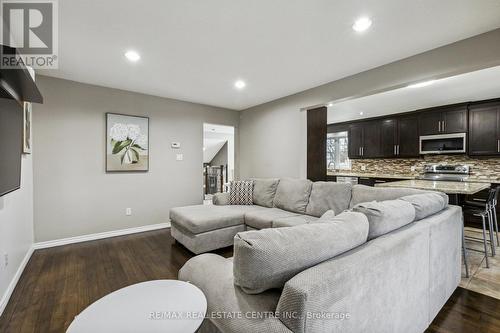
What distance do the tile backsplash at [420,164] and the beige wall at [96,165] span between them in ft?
14.9

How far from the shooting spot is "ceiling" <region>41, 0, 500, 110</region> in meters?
1.87

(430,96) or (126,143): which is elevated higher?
(430,96)

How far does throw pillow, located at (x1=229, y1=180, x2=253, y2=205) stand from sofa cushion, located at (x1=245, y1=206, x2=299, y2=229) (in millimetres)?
586

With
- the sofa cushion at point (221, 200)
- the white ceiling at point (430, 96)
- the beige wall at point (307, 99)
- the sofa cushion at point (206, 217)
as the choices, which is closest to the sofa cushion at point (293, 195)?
the sofa cushion at point (206, 217)

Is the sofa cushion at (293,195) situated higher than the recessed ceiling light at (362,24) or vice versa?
the recessed ceiling light at (362,24)

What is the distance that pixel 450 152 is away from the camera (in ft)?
15.2

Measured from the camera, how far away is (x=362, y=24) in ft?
6.82

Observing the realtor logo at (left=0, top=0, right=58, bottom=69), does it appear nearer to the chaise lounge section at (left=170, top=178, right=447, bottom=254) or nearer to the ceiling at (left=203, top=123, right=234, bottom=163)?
the chaise lounge section at (left=170, top=178, right=447, bottom=254)

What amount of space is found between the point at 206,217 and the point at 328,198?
1.63 m

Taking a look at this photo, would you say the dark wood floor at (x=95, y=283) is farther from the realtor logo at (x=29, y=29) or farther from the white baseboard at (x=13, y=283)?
the realtor logo at (x=29, y=29)

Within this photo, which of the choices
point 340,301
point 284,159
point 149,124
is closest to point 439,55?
point 284,159

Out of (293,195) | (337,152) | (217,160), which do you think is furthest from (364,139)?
(217,160)

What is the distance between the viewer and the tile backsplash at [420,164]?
14.5 ft

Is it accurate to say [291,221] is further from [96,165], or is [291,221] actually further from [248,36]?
[96,165]
